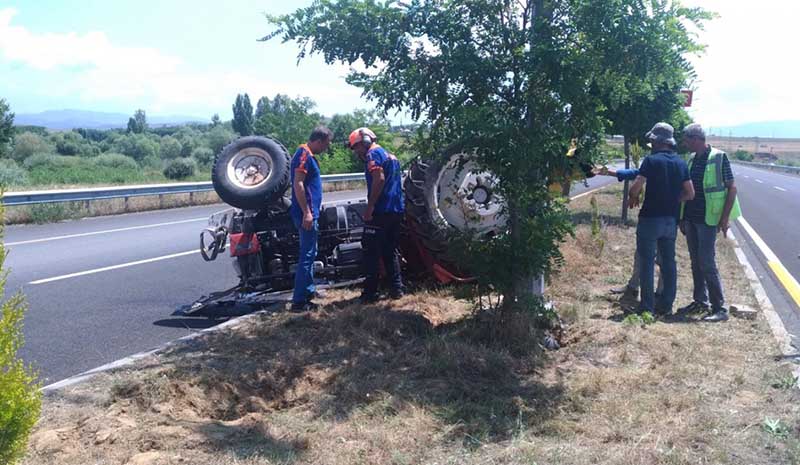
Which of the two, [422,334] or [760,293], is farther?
[760,293]

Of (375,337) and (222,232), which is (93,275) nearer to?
(222,232)

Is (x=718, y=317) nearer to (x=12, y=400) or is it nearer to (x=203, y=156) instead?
(x=12, y=400)

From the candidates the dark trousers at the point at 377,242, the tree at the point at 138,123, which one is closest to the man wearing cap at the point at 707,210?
the dark trousers at the point at 377,242

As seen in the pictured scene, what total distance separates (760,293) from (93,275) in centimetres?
822

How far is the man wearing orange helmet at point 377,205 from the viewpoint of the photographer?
7055 mm

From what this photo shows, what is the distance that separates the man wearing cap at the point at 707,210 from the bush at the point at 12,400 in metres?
6.07

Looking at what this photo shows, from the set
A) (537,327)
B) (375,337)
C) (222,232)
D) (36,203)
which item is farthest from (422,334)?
(36,203)

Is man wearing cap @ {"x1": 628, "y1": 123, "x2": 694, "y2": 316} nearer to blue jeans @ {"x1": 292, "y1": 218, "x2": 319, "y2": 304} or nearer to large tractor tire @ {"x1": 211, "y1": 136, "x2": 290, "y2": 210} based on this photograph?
blue jeans @ {"x1": 292, "y1": 218, "x2": 319, "y2": 304}

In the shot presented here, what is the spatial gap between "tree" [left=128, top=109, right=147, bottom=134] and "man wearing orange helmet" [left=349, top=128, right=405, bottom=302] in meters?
87.0

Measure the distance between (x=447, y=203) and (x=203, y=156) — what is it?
49352 millimetres

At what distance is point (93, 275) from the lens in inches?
379

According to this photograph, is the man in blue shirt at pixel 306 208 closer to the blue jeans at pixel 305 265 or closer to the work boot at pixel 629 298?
the blue jeans at pixel 305 265

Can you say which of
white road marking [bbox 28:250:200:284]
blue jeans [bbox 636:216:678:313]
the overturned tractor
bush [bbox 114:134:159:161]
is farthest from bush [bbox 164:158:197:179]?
blue jeans [bbox 636:216:678:313]

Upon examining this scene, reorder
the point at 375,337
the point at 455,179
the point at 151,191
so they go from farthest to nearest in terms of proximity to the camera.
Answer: the point at 151,191 → the point at 455,179 → the point at 375,337
